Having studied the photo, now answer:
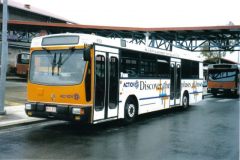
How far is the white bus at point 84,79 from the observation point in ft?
32.9

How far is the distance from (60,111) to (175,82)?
26.2 feet

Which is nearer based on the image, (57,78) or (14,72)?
(57,78)

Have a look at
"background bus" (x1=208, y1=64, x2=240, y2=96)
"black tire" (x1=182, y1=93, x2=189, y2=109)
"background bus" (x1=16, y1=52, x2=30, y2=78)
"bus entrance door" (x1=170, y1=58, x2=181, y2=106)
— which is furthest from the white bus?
"background bus" (x1=16, y1=52, x2=30, y2=78)

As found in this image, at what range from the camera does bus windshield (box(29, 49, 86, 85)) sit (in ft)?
33.3

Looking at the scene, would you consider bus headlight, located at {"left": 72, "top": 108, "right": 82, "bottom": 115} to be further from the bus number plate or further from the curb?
the curb

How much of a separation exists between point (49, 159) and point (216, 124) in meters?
7.60

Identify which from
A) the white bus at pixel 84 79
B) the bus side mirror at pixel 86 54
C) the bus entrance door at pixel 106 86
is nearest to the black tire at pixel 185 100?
the white bus at pixel 84 79

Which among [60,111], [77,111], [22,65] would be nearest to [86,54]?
[77,111]

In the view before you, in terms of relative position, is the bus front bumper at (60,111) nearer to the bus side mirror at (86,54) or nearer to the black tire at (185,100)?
the bus side mirror at (86,54)

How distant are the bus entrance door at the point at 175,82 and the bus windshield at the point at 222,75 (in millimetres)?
14088

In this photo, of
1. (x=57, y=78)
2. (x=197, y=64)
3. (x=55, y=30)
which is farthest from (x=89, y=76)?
(x=55, y=30)

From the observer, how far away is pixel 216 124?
13.0 meters

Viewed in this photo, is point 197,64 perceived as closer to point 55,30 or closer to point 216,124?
point 216,124

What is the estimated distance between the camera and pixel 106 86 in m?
10.9
